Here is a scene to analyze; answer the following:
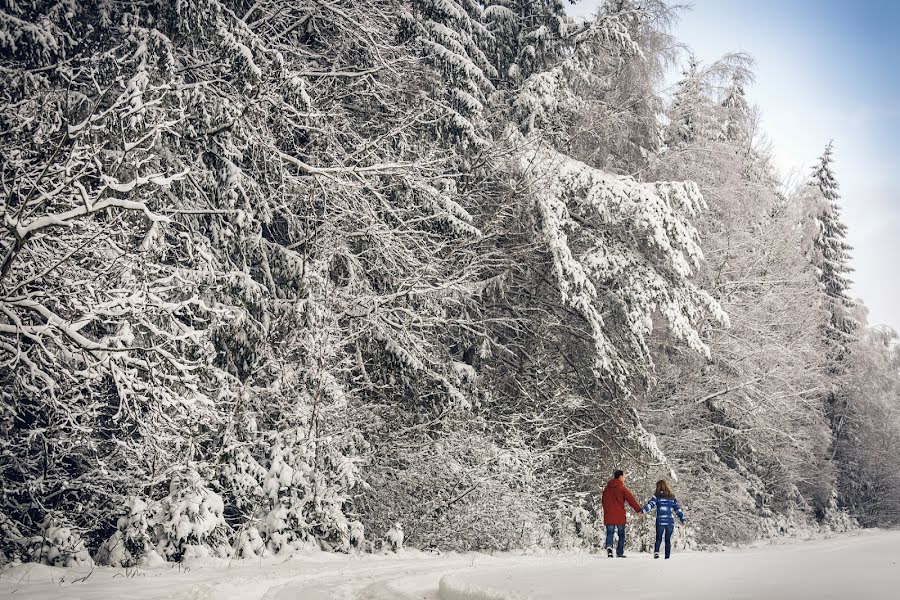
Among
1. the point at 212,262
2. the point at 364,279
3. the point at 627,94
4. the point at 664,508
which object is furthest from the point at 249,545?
the point at 627,94

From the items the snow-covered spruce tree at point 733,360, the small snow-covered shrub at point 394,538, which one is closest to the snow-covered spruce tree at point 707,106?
the snow-covered spruce tree at point 733,360

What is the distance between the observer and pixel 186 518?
10.1 meters

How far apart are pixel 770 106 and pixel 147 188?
23115 mm

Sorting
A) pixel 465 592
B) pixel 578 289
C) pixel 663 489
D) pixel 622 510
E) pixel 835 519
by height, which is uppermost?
pixel 578 289

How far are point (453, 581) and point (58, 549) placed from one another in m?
4.67

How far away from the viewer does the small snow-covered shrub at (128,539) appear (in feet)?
32.3

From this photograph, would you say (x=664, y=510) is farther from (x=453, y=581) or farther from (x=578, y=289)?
(x=453, y=581)

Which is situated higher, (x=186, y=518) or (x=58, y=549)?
(x=186, y=518)

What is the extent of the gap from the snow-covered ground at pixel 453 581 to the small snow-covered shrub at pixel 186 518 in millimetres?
358

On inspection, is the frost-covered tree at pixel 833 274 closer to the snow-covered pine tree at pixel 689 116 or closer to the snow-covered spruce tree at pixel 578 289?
the snow-covered pine tree at pixel 689 116

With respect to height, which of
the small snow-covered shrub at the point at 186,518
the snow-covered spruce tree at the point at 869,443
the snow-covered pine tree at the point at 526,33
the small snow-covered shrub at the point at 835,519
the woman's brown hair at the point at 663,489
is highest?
the snow-covered pine tree at the point at 526,33

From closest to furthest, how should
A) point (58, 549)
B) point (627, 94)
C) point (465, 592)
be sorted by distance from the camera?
point (465, 592) < point (58, 549) < point (627, 94)

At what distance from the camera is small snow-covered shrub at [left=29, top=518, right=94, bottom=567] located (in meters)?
9.41

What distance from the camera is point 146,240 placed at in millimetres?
9766
